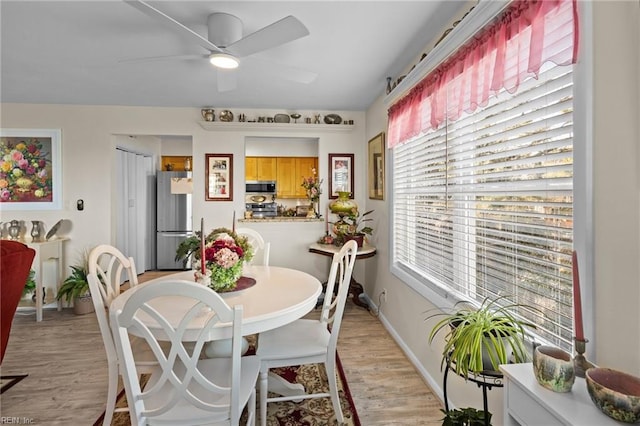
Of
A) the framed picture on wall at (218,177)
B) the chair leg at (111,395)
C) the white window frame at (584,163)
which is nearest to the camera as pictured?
the white window frame at (584,163)

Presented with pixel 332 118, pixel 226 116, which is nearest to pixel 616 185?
pixel 332 118

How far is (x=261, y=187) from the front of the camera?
553 cm

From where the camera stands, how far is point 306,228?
12.8ft

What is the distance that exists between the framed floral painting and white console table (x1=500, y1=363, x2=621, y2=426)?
4.64 m

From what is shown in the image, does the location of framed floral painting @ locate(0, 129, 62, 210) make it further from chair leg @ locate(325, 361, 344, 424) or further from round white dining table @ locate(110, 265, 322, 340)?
chair leg @ locate(325, 361, 344, 424)

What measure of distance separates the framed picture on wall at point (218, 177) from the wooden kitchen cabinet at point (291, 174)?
1912 mm

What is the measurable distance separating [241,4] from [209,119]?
7.05ft

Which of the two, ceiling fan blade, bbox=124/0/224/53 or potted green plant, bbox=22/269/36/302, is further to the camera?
potted green plant, bbox=22/269/36/302

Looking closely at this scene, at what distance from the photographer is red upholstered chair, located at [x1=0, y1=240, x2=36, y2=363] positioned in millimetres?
1589

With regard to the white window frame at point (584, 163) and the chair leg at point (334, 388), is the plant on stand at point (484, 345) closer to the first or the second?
the white window frame at point (584, 163)

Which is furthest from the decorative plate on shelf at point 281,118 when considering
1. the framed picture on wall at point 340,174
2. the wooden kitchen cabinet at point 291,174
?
the wooden kitchen cabinet at point 291,174

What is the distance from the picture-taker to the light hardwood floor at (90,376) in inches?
71.5

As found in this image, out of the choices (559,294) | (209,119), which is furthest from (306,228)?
(559,294)

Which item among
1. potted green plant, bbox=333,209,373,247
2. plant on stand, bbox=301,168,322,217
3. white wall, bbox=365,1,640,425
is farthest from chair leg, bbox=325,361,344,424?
plant on stand, bbox=301,168,322,217
